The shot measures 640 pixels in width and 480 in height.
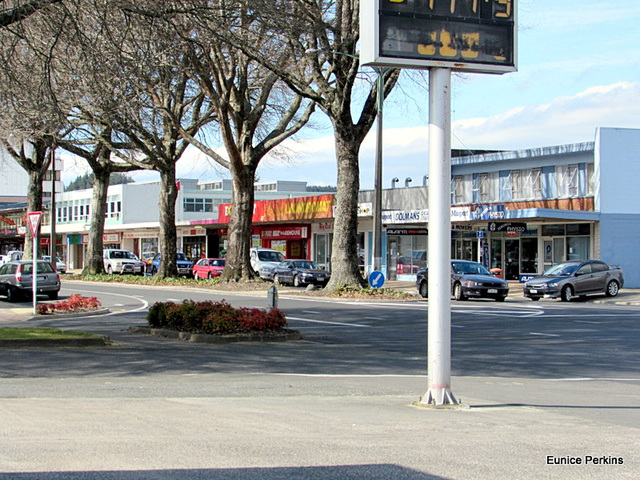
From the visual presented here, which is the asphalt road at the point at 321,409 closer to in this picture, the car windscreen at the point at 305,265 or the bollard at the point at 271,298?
the bollard at the point at 271,298

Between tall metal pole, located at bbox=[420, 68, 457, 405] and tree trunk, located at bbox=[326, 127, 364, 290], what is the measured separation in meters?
21.4

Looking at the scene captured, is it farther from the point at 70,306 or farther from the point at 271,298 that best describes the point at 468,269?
the point at 70,306

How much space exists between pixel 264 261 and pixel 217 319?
30743 mm

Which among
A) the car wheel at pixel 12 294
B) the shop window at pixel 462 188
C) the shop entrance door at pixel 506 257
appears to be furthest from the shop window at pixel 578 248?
the car wheel at pixel 12 294

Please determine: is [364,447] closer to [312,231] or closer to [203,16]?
[203,16]

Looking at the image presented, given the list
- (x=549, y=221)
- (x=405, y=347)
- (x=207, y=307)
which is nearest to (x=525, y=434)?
(x=405, y=347)

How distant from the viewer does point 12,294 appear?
30484 mm

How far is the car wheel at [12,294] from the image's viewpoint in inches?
1196

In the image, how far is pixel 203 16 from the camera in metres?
15.5

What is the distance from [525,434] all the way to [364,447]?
174 cm

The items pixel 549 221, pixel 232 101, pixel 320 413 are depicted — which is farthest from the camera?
pixel 549 221

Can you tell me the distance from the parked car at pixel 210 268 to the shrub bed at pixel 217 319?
31.0 m

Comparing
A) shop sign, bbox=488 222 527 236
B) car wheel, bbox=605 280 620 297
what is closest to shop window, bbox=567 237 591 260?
shop sign, bbox=488 222 527 236

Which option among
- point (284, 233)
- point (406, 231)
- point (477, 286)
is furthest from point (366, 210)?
point (477, 286)
